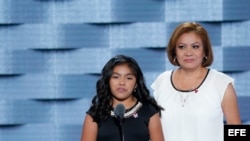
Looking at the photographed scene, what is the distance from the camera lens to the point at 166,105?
1675mm

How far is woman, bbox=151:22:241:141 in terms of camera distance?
1.61 meters

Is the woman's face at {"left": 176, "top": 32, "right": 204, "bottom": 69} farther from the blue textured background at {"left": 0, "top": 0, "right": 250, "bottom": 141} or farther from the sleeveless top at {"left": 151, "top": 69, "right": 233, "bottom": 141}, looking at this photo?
the blue textured background at {"left": 0, "top": 0, "right": 250, "bottom": 141}

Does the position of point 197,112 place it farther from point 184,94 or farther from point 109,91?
point 109,91

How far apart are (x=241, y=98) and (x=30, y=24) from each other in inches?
40.3

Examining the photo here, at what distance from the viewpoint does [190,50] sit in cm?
161

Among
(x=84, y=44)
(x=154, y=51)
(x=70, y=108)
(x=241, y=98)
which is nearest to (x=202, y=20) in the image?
(x=154, y=51)

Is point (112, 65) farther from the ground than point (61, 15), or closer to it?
closer to it

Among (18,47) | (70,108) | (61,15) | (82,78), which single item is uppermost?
(61,15)

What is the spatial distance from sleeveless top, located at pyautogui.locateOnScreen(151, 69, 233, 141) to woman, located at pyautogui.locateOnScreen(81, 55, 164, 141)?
0.04 meters

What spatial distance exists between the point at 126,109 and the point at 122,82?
9cm

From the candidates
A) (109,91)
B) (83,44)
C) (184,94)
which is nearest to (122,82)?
(109,91)

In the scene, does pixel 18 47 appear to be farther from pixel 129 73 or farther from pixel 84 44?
pixel 129 73

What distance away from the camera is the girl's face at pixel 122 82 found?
166 centimetres

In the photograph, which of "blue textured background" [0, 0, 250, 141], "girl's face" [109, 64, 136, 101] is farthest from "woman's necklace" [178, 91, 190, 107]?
"blue textured background" [0, 0, 250, 141]
